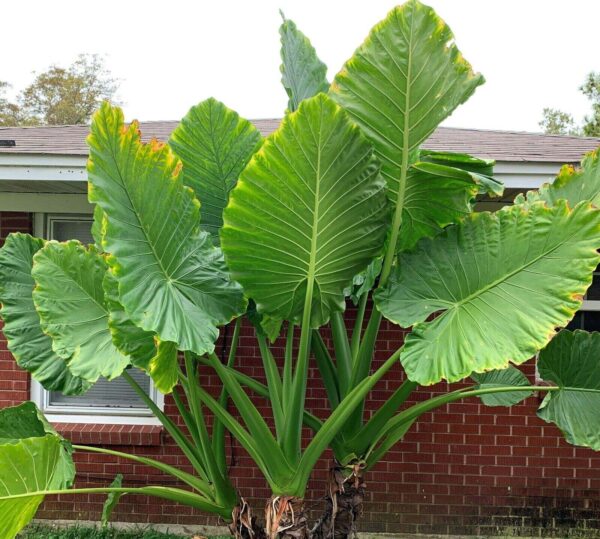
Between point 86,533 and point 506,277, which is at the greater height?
point 506,277

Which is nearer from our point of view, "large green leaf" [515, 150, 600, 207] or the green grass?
"large green leaf" [515, 150, 600, 207]

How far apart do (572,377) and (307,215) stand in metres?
1.84

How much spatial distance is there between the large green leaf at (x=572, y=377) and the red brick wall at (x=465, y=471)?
5.51 ft

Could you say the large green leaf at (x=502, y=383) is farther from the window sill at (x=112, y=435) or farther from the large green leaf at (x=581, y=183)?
the window sill at (x=112, y=435)

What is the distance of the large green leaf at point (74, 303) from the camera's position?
3.41 m

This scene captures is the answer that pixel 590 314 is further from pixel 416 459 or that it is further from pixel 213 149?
pixel 213 149

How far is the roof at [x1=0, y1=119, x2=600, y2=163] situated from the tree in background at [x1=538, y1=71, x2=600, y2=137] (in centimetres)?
2457

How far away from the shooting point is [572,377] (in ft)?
12.2

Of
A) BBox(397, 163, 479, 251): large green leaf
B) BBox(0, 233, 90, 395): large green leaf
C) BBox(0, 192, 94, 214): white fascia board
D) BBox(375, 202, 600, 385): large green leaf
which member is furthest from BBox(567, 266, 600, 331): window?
BBox(0, 192, 94, 214): white fascia board

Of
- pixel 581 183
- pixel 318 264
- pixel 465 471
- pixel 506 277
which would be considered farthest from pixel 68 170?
pixel 465 471

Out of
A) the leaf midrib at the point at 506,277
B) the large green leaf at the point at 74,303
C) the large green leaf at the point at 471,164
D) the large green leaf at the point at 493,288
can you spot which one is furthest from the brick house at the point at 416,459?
the leaf midrib at the point at 506,277

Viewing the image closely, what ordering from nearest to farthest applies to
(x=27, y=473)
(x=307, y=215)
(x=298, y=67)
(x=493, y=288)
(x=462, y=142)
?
(x=307, y=215) < (x=493, y=288) < (x=27, y=473) < (x=298, y=67) < (x=462, y=142)

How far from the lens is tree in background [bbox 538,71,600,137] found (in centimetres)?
3192

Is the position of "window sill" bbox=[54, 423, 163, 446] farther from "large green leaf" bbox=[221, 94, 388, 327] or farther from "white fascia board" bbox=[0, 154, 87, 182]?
"large green leaf" bbox=[221, 94, 388, 327]
